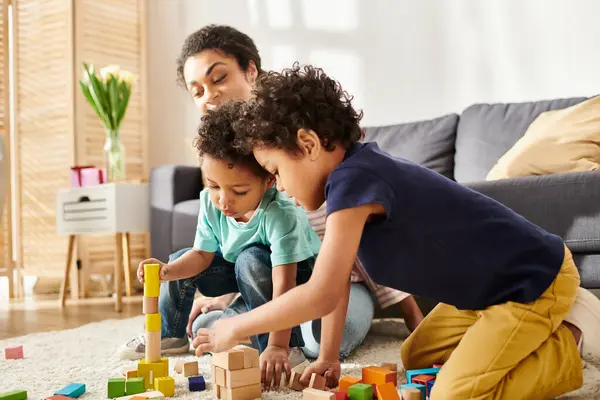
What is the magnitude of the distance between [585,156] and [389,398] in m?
1.42

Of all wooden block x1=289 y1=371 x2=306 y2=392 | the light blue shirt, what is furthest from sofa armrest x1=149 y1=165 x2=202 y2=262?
wooden block x1=289 y1=371 x2=306 y2=392

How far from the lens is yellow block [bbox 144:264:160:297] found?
1229 mm

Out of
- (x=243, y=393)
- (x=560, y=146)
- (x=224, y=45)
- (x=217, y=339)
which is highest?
(x=224, y=45)

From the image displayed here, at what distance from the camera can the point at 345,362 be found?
4.91 feet

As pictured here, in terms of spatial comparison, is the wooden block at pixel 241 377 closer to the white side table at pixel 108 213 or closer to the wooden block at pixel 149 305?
the wooden block at pixel 149 305

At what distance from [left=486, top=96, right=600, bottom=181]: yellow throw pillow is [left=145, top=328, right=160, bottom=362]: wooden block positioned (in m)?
1.45

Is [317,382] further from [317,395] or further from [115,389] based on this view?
[115,389]

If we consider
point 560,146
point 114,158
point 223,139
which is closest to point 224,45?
point 223,139

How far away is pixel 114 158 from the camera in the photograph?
3289 millimetres

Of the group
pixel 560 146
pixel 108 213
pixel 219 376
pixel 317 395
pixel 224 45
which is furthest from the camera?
pixel 108 213

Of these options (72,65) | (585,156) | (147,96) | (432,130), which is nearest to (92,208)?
(72,65)

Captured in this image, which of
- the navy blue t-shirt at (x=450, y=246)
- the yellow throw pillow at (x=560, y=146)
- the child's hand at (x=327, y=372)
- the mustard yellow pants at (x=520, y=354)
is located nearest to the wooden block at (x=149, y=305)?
the child's hand at (x=327, y=372)

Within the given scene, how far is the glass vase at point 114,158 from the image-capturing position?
328cm

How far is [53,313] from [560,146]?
7.06 feet
